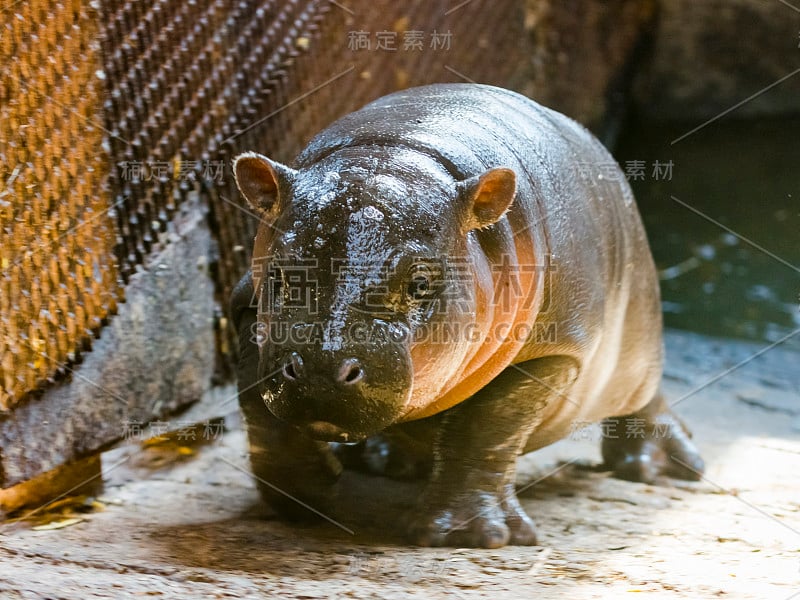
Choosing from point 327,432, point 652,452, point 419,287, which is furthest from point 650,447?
point 327,432

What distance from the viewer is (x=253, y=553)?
3.19 metres

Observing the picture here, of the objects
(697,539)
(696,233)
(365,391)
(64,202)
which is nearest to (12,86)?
(64,202)

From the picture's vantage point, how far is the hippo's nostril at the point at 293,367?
2.83 metres

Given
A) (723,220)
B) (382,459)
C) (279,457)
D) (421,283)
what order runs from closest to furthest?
(421,283) → (279,457) → (382,459) → (723,220)

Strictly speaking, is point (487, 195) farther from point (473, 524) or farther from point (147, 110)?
point (147, 110)

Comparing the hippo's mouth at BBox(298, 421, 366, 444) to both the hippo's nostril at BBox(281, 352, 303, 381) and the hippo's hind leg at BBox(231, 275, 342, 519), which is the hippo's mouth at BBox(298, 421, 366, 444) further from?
the hippo's hind leg at BBox(231, 275, 342, 519)

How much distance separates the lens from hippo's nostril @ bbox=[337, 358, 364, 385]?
2795 mm

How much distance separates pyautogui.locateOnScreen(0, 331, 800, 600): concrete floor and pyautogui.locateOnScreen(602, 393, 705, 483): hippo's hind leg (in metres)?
0.14

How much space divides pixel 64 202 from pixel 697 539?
2.74 meters

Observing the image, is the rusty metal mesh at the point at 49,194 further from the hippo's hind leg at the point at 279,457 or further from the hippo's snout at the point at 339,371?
the hippo's snout at the point at 339,371

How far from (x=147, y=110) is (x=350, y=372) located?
2.30 meters

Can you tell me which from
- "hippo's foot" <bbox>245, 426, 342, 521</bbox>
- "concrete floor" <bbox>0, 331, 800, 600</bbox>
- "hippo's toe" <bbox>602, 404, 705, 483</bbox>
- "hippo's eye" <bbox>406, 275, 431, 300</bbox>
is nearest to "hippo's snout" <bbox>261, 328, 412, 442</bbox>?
"hippo's eye" <bbox>406, 275, 431, 300</bbox>

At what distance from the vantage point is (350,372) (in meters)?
2.81

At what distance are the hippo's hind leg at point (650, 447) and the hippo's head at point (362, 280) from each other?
2125mm
